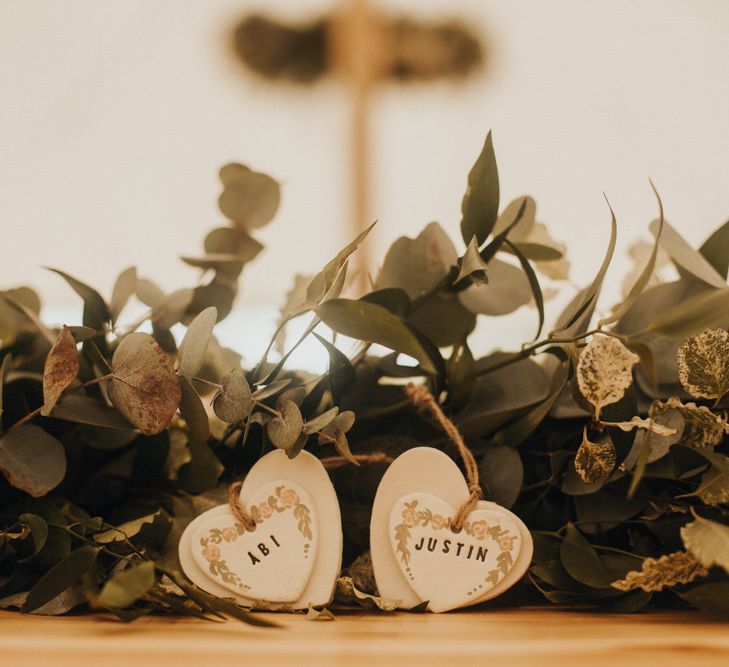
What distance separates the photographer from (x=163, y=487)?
42cm

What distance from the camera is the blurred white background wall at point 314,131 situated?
1.36 meters

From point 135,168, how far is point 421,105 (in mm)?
660

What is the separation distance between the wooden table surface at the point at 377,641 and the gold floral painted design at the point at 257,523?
33 mm

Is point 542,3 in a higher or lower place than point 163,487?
higher

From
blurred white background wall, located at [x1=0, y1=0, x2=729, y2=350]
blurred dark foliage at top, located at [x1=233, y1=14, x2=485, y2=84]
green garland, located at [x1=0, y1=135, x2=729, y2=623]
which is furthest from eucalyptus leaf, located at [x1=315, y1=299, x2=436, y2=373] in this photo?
blurred dark foliage at top, located at [x1=233, y1=14, x2=485, y2=84]

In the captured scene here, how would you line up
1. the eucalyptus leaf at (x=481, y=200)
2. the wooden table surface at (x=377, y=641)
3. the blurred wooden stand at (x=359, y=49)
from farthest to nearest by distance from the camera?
1. the blurred wooden stand at (x=359, y=49)
2. the eucalyptus leaf at (x=481, y=200)
3. the wooden table surface at (x=377, y=641)

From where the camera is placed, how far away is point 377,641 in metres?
0.28

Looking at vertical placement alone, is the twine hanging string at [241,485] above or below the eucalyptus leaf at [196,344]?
below

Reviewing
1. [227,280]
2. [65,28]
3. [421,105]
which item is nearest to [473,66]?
[421,105]

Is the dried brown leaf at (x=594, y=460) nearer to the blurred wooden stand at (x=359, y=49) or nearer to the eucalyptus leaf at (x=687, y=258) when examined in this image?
the eucalyptus leaf at (x=687, y=258)

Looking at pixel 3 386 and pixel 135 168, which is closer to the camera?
pixel 3 386

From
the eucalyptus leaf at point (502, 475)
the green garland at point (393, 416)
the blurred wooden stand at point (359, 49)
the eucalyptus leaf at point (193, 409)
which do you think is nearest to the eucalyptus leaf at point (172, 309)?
the green garland at point (393, 416)

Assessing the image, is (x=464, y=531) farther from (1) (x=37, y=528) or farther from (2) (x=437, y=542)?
(1) (x=37, y=528)

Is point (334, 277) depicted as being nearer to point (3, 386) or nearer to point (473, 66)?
point (3, 386)
